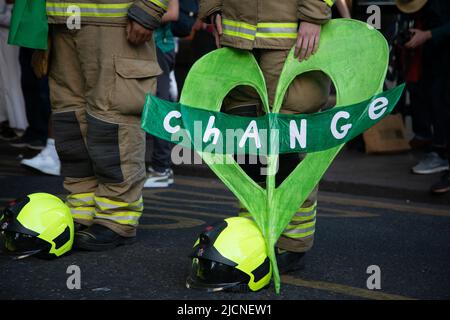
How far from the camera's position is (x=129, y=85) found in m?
4.20

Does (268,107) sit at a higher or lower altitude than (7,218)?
higher

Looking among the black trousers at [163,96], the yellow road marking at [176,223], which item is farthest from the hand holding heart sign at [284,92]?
the black trousers at [163,96]

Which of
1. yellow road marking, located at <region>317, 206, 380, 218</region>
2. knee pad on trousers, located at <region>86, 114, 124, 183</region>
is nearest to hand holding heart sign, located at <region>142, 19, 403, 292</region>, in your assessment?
knee pad on trousers, located at <region>86, 114, 124, 183</region>

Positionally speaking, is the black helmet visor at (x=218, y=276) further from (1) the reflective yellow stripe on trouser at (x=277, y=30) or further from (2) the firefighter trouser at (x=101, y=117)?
(1) the reflective yellow stripe on trouser at (x=277, y=30)

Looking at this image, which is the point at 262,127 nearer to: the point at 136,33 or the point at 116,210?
the point at 136,33

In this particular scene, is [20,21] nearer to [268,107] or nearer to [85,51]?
[85,51]

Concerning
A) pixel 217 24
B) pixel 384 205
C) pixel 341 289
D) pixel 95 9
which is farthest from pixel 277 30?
pixel 384 205

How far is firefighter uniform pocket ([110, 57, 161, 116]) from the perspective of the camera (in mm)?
4176

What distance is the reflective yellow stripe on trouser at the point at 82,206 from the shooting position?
4.40 m

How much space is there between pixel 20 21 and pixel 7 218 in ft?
3.42

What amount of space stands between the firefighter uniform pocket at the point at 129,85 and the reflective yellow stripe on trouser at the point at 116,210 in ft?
1.49

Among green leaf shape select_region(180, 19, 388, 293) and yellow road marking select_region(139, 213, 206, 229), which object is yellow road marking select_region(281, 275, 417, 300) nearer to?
green leaf shape select_region(180, 19, 388, 293)

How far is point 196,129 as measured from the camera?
3637 millimetres
